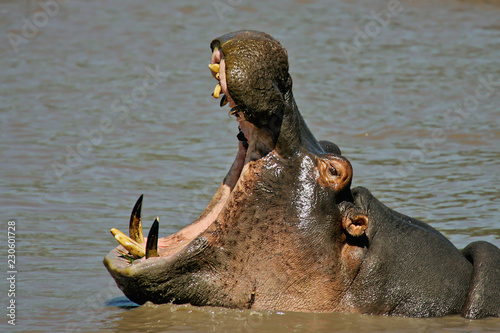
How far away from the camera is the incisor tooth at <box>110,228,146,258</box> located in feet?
14.1

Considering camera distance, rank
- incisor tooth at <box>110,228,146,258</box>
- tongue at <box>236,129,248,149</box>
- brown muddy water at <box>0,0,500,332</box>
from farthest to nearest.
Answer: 1. brown muddy water at <box>0,0,500,332</box>
2. tongue at <box>236,129,248,149</box>
3. incisor tooth at <box>110,228,146,258</box>

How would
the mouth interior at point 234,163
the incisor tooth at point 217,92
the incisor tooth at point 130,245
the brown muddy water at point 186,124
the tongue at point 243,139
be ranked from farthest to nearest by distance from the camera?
the brown muddy water at point 186,124
the tongue at point 243,139
the incisor tooth at point 130,245
the mouth interior at point 234,163
the incisor tooth at point 217,92

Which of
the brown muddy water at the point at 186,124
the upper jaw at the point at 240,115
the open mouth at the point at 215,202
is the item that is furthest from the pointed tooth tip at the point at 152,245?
the upper jaw at the point at 240,115

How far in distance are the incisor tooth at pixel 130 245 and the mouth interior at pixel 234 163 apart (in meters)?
0.11

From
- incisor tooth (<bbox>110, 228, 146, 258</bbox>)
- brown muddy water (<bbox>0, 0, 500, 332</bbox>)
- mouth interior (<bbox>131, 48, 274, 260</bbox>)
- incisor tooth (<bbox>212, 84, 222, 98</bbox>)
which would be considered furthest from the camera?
brown muddy water (<bbox>0, 0, 500, 332</bbox>)

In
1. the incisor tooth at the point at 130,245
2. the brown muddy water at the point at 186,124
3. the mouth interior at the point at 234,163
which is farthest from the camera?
the brown muddy water at the point at 186,124

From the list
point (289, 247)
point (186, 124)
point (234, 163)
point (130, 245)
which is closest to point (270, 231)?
point (289, 247)

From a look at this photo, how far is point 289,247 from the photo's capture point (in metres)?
4.18

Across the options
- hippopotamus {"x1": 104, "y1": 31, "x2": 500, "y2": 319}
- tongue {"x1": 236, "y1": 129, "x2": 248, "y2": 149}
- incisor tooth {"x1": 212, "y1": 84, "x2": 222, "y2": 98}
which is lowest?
hippopotamus {"x1": 104, "y1": 31, "x2": 500, "y2": 319}

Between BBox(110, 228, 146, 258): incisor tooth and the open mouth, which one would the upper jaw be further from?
BBox(110, 228, 146, 258): incisor tooth

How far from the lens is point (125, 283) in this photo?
14.1ft

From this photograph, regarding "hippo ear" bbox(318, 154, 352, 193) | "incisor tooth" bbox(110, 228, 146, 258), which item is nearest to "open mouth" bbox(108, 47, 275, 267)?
"incisor tooth" bbox(110, 228, 146, 258)

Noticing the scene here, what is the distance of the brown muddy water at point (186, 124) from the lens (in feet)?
16.6

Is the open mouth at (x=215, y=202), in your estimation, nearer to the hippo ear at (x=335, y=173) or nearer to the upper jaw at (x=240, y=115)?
the upper jaw at (x=240, y=115)
